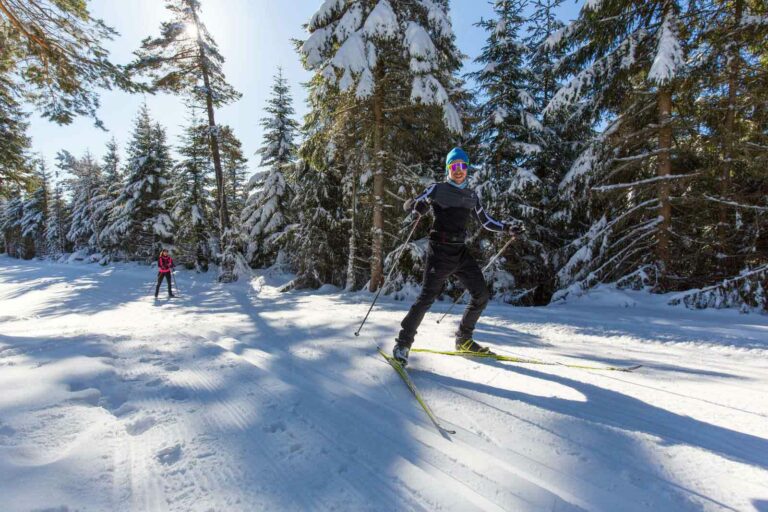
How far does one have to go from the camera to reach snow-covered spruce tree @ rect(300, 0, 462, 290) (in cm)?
803

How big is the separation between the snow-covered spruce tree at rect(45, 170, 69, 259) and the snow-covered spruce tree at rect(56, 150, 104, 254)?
2.46 metres

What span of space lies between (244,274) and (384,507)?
15132mm

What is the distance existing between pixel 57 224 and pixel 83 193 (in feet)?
31.6

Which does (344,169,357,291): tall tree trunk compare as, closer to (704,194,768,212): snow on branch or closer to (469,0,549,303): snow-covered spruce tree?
(469,0,549,303): snow-covered spruce tree

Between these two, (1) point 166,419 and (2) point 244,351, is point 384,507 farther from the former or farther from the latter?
(2) point 244,351

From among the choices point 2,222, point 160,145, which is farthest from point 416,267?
point 2,222

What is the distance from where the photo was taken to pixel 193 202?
892 inches

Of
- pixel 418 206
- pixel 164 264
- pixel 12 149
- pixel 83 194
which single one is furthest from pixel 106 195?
pixel 418 206

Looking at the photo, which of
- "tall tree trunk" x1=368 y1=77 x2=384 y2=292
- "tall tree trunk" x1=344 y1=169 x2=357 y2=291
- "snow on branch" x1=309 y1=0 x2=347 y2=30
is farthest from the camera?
"tall tree trunk" x1=344 y1=169 x2=357 y2=291

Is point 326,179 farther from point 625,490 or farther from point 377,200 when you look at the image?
point 625,490

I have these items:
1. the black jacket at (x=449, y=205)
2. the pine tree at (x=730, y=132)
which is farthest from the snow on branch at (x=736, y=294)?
the black jacket at (x=449, y=205)

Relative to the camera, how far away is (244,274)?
50.6ft

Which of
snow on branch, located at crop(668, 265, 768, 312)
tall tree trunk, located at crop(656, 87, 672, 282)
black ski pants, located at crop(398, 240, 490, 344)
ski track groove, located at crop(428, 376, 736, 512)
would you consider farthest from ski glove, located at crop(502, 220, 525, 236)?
tall tree trunk, located at crop(656, 87, 672, 282)

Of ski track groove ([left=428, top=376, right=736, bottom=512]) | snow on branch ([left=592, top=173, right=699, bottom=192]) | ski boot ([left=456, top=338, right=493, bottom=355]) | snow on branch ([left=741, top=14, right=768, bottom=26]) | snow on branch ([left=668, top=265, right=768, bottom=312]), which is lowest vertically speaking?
ski track groove ([left=428, top=376, right=736, bottom=512])
